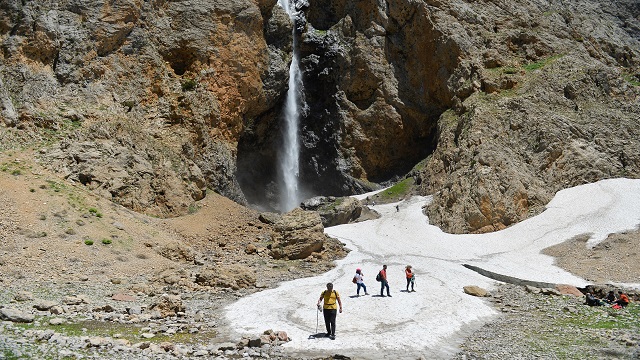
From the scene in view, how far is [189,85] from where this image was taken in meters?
42.2

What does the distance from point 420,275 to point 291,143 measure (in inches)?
1257

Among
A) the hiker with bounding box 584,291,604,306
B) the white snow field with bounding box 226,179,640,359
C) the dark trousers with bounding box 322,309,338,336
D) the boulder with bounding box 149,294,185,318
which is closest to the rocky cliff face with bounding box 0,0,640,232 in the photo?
the white snow field with bounding box 226,179,640,359

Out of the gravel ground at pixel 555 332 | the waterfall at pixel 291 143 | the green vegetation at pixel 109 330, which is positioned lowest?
the gravel ground at pixel 555 332

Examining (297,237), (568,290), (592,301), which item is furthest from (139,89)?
(592,301)

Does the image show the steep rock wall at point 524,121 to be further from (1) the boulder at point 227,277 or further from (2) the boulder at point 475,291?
(1) the boulder at point 227,277

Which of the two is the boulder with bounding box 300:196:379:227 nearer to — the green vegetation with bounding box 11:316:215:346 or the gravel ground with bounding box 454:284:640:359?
the gravel ground with bounding box 454:284:640:359

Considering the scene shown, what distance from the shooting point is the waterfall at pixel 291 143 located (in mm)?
55938

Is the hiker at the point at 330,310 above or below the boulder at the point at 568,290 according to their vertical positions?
above

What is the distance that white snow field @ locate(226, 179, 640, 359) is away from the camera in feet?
53.9

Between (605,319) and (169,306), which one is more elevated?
(169,306)

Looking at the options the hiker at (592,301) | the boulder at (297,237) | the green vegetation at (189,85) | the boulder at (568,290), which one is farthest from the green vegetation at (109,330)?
the green vegetation at (189,85)

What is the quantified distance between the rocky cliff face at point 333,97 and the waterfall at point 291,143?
1.21 meters

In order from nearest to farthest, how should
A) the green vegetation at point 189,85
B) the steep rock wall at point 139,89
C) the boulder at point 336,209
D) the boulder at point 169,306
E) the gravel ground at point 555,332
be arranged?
the gravel ground at point 555,332
the boulder at point 169,306
the steep rock wall at point 139,89
the green vegetation at point 189,85
the boulder at point 336,209

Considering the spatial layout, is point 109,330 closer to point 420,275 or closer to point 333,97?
point 420,275
